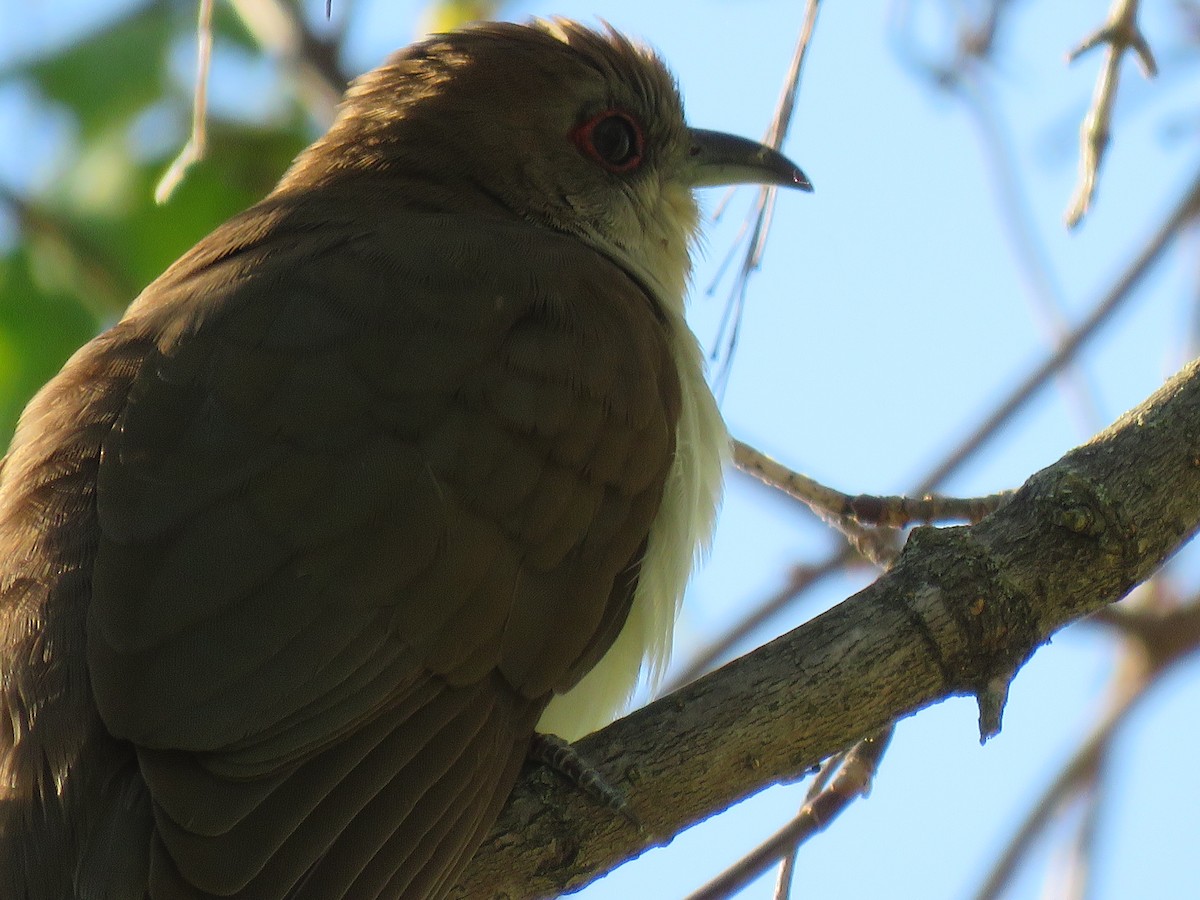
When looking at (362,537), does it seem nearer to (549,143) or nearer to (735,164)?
(549,143)

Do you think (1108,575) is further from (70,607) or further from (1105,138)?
(70,607)

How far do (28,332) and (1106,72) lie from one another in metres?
3.15

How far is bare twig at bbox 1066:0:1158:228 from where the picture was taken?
3916mm

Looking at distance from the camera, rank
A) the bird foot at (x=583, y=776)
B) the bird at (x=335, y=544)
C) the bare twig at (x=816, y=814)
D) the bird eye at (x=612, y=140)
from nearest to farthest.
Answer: the bird at (x=335, y=544)
the bird foot at (x=583, y=776)
the bare twig at (x=816, y=814)
the bird eye at (x=612, y=140)

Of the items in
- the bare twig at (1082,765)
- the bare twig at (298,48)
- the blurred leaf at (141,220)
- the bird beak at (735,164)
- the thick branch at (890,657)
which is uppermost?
the bare twig at (298,48)

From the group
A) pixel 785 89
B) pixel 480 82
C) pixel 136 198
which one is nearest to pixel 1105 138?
pixel 785 89

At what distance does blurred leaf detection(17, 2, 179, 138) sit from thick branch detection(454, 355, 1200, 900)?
9.72 ft

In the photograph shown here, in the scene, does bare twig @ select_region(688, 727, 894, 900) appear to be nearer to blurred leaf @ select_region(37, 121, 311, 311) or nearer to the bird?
the bird

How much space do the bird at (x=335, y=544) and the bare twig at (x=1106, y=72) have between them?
3.52ft

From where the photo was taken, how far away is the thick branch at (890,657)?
3.28 m

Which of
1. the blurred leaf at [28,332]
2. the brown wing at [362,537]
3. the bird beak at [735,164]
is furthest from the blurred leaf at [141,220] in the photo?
the bird beak at [735,164]

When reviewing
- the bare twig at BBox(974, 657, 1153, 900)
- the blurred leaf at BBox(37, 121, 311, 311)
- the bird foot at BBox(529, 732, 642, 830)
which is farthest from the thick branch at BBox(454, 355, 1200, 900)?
the blurred leaf at BBox(37, 121, 311, 311)

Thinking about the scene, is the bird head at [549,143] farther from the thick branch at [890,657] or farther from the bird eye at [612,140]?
the thick branch at [890,657]

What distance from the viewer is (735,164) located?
5.23m
